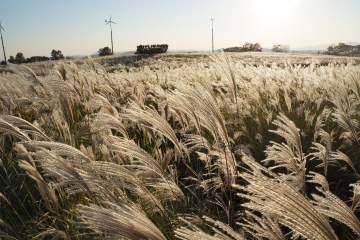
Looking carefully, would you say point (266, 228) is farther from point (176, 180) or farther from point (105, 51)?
point (105, 51)

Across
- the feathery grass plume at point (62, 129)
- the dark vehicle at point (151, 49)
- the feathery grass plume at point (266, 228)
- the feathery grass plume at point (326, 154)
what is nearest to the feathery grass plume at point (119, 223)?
the feathery grass plume at point (266, 228)

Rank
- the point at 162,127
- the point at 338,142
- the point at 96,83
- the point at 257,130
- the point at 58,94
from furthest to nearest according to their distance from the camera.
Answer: the point at 96,83 < the point at 257,130 < the point at 338,142 < the point at 58,94 < the point at 162,127

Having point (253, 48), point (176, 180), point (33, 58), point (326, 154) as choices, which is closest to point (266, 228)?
point (326, 154)

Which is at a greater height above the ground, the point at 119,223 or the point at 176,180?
the point at 119,223

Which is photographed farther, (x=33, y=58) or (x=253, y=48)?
(x=253, y=48)

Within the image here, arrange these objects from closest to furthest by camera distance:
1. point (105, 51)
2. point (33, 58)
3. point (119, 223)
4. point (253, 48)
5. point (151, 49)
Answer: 1. point (119, 223)
2. point (151, 49)
3. point (33, 58)
4. point (105, 51)
5. point (253, 48)

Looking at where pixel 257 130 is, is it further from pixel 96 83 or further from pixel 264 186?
pixel 96 83

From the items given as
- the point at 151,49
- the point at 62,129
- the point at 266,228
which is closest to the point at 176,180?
the point at 62,129

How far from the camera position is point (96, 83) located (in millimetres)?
6828

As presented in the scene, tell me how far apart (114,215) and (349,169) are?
9.77 feet

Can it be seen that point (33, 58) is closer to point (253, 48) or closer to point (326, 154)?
point (253, 48)

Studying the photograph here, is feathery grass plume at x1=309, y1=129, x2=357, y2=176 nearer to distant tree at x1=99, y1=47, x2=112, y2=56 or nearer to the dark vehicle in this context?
the dark vehicle

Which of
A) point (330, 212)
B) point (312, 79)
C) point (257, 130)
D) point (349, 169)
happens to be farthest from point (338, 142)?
point (330, 212)

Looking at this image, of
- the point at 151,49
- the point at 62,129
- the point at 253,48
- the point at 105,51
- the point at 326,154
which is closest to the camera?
the point at 326,154
